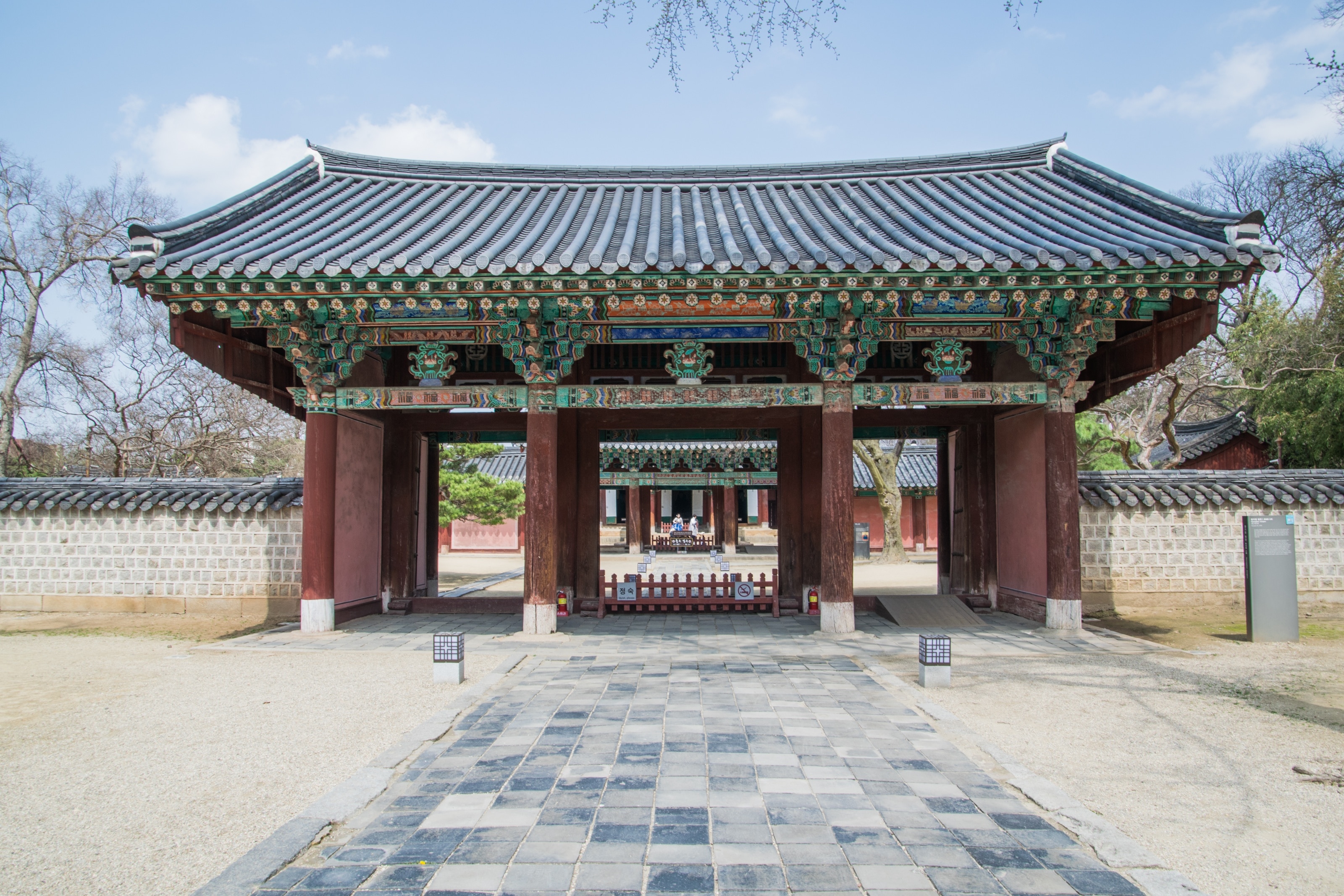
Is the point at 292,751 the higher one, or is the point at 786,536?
the point at 786,536

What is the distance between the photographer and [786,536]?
1228 cm

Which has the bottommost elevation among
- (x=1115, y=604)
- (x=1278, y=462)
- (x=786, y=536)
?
(x=1115, y=604)

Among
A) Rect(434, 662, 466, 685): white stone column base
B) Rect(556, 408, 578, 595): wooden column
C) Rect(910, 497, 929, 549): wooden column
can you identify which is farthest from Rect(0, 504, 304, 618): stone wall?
Rect(910, 497, 929, 549): wooden column

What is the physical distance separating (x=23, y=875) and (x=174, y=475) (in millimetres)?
23952

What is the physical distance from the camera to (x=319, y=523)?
9.93 metres

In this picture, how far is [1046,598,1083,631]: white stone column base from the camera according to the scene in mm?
9758

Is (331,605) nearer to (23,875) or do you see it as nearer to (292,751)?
(292,751)

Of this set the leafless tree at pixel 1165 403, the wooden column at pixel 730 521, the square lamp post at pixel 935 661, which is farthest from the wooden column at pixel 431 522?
the wooden column at pixel 730 521

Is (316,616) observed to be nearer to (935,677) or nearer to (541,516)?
(541,516)

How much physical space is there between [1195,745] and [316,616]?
9330mm

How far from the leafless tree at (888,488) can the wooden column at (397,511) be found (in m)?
17.1

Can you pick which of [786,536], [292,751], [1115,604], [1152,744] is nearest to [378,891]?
[292,751]

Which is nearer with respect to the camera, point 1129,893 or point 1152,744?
point 1129,893

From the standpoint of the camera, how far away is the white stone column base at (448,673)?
719cm
